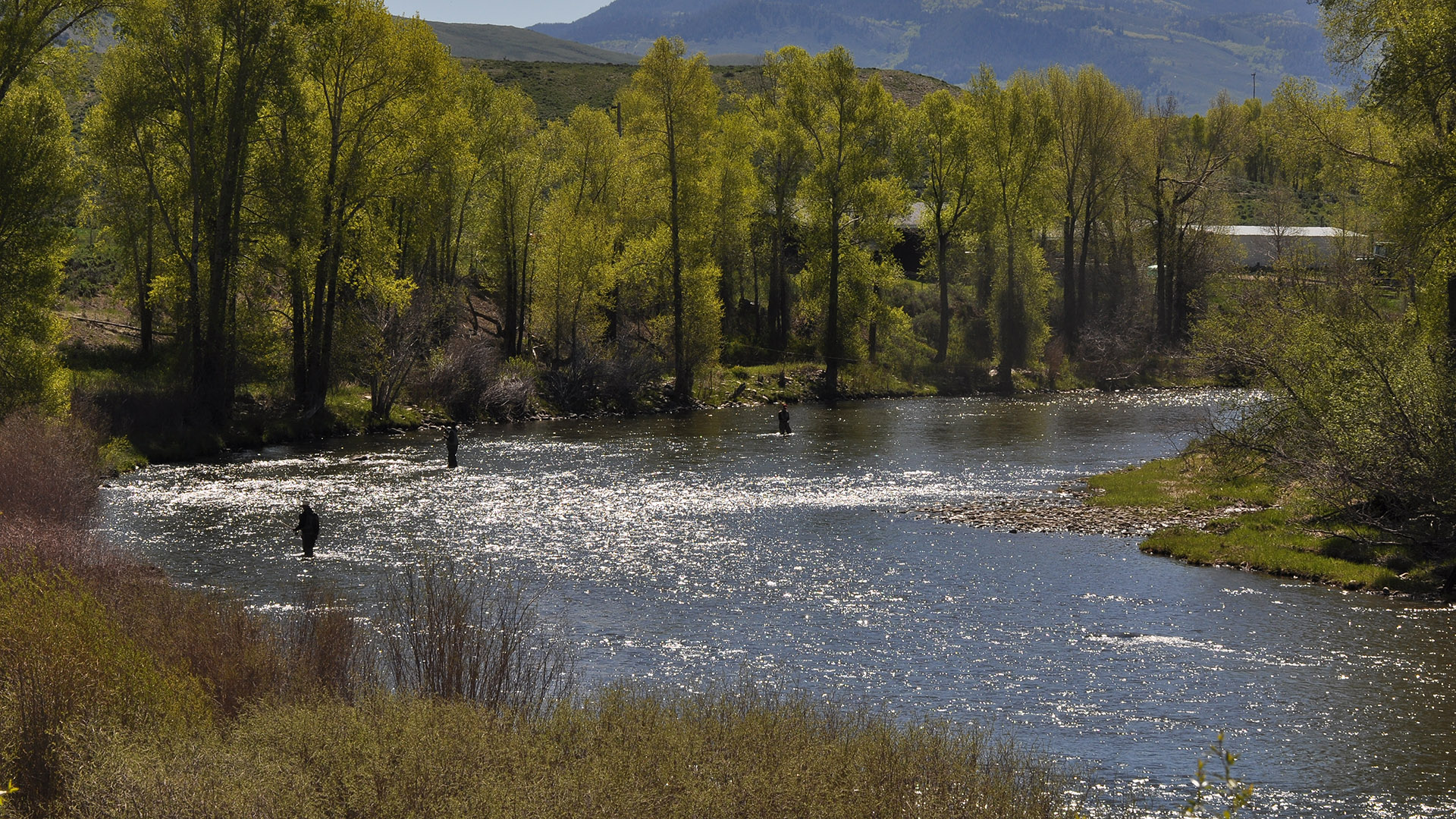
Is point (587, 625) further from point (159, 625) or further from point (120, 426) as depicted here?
point (120, 426)

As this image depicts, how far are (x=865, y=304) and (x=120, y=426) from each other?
43140 mm

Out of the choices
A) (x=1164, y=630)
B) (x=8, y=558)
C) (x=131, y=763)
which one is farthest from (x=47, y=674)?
(x=1164, y=630)

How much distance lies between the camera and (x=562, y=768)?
39.1 ft

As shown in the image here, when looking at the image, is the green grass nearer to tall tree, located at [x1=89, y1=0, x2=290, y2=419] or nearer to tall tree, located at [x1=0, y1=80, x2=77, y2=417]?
tall tree, located at [x1=0, y1=80, x2=77, y2=417]

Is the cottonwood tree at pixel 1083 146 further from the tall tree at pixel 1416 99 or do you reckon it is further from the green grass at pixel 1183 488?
the tall tree at pixel 1416 99

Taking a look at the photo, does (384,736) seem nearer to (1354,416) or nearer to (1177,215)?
(1354,416)

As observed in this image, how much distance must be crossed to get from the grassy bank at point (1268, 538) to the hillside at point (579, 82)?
116565 mm

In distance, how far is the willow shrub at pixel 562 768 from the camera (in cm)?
1035

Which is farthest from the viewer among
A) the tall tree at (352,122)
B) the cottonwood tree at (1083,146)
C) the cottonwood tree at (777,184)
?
the cottonwood tree at (1083,146)

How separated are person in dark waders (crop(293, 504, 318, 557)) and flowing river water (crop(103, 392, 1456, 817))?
56 centimetres

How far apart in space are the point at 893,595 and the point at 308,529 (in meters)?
13.7

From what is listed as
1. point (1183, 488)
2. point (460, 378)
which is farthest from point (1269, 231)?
point (460, 378)

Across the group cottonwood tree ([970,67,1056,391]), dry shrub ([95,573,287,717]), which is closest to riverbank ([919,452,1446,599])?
dry shrub ([95,573,287,717])

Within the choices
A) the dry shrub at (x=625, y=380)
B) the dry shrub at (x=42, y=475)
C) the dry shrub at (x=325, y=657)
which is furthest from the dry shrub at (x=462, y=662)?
the dry shrub at (x=625, y=380)
